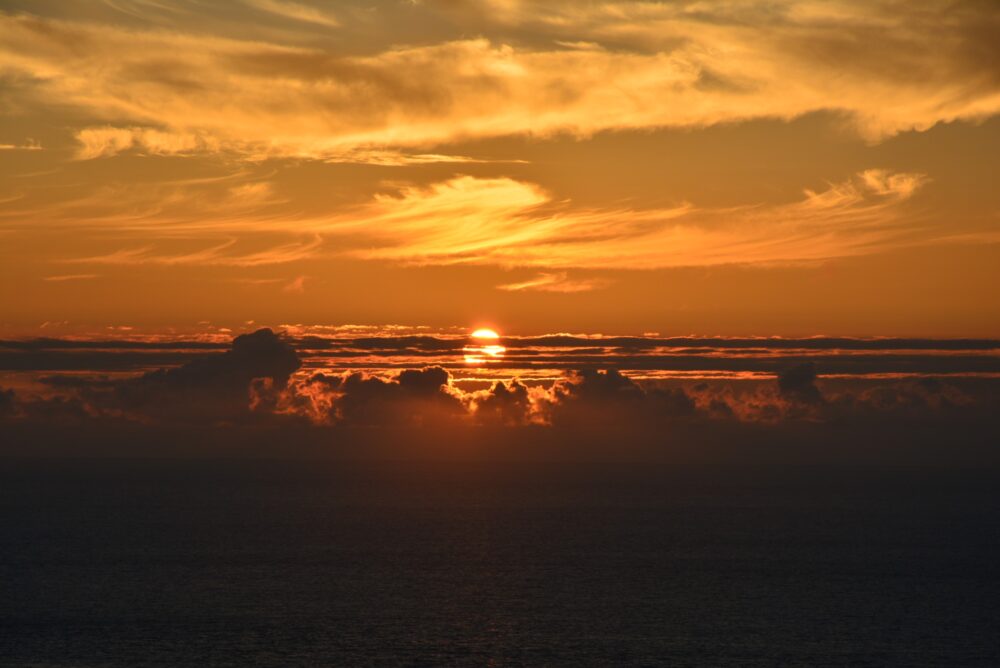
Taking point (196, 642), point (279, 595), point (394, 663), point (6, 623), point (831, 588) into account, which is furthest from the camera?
point (831, 588)

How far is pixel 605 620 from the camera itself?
397 feet

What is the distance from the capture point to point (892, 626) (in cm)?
11862

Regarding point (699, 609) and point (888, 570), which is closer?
point (699, 609)

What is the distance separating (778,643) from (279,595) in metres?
62.9

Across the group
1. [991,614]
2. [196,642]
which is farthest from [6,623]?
[991,614]

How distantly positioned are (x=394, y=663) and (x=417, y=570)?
66160 millimetres

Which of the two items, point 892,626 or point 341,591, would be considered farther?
point 341,591

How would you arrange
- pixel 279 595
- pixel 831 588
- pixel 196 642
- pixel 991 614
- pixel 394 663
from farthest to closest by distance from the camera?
pixel 831 588 < pixel 279 595 < pixel 991 614 < pixel 196 642 < pixel 394 663

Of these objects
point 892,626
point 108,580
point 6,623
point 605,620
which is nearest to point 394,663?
point 605,620

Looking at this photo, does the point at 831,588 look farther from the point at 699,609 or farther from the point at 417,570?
the point at 417,570

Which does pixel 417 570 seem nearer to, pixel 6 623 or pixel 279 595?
pixel 279 595

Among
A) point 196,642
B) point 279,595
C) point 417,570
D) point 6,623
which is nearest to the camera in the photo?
point 196,642

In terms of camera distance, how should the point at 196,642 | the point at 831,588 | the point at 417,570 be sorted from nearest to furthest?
the point at 196,642
the point at 831,588
the point at 417,570

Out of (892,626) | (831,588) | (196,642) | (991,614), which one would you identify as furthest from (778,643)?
(196,642)
